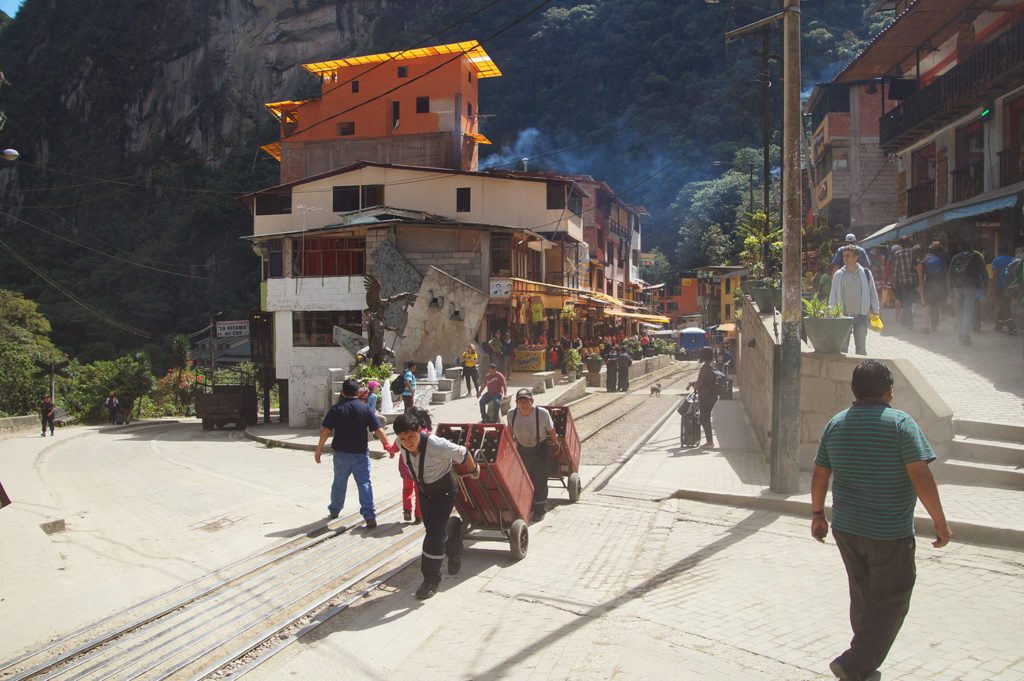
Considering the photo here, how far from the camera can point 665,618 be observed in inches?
226

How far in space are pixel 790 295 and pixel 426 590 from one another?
5.79 m

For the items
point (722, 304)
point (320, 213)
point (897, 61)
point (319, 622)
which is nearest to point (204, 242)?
point (320, 213)

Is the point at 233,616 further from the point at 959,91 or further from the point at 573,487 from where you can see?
the point at 959,91

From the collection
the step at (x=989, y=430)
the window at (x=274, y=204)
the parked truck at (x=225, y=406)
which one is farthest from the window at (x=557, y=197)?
the step at (x=989, y=430)

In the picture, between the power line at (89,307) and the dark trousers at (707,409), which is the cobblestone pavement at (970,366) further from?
the power line at (89,307)

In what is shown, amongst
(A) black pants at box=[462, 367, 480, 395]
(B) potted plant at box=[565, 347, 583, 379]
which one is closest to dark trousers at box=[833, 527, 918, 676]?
(A) black pants at box=[462, 367, 480, 395]

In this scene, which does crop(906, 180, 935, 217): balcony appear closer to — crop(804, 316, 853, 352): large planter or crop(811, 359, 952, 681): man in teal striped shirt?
crop(804, 316, 853, 352): large planter

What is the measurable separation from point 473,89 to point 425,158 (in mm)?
6101

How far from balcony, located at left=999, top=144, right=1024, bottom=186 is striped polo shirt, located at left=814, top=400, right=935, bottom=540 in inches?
744

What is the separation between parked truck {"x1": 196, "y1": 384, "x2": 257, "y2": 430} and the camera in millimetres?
30391

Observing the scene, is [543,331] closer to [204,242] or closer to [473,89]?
[473,89]

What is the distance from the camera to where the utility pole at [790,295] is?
367 inches

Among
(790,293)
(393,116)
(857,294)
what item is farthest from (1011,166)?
(393,116)

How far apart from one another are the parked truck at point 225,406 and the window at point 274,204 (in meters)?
10.2
